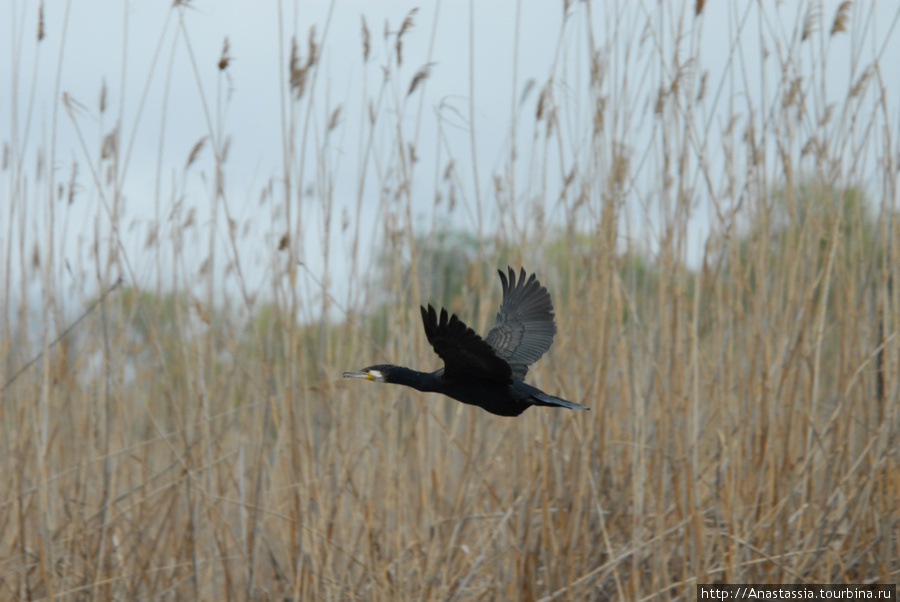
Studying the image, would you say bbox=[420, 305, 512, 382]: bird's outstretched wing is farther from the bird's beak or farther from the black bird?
the bird's beak

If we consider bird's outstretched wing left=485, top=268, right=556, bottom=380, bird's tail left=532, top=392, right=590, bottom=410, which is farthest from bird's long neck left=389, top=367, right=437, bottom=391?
bird's outstretched wing left=485, top=268, right=556, bottom=380

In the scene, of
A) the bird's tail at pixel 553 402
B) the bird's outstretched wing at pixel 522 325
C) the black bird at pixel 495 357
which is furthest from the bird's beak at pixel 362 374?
the bird's outstretched wing at pixel 522 325

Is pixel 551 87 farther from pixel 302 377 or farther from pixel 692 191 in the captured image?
pixel 302 377

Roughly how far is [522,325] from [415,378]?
0.55m

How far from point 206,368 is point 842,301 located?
1.80 metres

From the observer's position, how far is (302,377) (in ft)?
7.58

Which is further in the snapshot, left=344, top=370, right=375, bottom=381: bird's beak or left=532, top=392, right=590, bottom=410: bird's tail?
left=344, top=370, right=375, bottom=381: bird's beak

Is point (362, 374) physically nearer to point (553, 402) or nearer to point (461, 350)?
point (461, 350)

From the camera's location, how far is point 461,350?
165cm

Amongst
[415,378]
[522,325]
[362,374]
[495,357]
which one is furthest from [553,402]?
A: [522,325]

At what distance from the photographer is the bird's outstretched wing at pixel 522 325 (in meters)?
2.20

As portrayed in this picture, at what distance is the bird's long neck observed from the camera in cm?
182

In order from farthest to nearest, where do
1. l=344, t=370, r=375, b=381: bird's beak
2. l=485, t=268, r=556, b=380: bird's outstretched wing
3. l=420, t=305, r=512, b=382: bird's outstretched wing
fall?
l=485, t=268, r=556, b=380: bird's outstretched wing < l=344, t=370, r=375, b=381: bird's beak < l=420, t=305, r=512, b=382: bird's outstretched wing

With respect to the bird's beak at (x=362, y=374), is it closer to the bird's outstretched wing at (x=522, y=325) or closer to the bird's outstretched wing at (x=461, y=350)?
the bird's outstretched wing at (x=461, y=350)
